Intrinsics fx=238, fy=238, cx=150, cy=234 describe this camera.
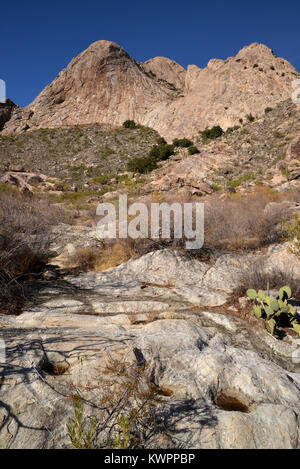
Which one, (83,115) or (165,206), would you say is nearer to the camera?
(165,206)

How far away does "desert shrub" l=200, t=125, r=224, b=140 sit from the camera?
2281 cm

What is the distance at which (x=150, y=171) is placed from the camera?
21.2m

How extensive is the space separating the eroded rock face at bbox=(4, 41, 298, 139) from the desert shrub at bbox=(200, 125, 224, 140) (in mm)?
1446

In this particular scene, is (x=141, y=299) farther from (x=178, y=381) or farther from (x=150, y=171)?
(x=150, y=171)

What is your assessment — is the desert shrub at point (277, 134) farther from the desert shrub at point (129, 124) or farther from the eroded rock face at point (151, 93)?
the desert shrub at point (129, 124)

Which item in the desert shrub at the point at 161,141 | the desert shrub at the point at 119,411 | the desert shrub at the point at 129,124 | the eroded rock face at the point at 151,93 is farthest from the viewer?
the desert shrub at the point at 129,124

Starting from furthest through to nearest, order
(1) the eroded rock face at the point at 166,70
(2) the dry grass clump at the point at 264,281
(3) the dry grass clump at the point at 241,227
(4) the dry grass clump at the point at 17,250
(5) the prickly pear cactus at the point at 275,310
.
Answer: (1) the eroded rock face at the point at 166,70 → (3) the dry grass clump at the point at 241,227 → (2) the dry grass clump at the point at 264,281 → (4) the dry grass clump at the point at 17,250 → (5) the prickly pear cactus at the point at 275,310

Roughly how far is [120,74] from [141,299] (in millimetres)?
40181

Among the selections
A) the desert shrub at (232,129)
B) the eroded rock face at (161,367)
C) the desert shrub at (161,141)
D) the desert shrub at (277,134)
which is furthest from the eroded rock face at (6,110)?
the eroded rock face at (161,367)

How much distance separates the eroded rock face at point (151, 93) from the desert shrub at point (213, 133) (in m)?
1.45

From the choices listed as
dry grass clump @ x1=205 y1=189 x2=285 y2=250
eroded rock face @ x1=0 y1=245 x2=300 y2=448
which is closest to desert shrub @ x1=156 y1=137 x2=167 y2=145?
dry grass clump @ x1=205 y1=189 x2=285 y2=250

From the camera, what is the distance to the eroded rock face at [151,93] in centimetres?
2438

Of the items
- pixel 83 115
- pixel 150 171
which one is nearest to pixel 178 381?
pixel 150 171

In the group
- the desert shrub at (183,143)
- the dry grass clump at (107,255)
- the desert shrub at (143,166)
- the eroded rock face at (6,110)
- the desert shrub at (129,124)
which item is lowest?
the dry grass clump at (107,255)
